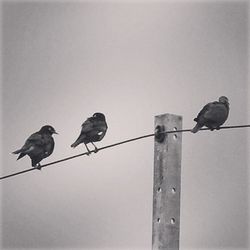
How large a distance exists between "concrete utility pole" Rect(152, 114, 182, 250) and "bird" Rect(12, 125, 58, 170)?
433cm

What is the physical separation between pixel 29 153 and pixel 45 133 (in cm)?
70

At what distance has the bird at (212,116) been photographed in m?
9.69

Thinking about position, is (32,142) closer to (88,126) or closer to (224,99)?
(88,126)

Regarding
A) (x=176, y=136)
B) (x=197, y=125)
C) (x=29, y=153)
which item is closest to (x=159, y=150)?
(x=176, y=136)

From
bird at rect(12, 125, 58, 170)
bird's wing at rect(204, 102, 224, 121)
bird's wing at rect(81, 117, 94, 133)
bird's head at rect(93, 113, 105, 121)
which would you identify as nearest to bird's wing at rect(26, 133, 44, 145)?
bird at rect(12, 125, 58, 170)

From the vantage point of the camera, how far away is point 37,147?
11234 millimetres

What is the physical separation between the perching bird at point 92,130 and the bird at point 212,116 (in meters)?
2.38

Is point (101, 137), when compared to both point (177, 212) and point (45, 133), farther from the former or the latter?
point (177, 212)

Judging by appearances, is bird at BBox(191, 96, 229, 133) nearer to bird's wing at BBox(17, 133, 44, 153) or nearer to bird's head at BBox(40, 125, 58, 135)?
bird's wing at BBox(17, 133, 44, 153)

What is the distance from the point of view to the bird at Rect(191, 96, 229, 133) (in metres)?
9.69

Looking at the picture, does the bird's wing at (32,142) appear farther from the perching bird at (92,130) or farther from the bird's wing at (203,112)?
the bird's wing at (203,112)

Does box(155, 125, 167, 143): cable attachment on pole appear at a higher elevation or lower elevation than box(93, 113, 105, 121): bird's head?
lower

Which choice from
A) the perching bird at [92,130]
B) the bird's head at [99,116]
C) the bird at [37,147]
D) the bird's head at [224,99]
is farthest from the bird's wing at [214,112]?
the bird at [37,147]

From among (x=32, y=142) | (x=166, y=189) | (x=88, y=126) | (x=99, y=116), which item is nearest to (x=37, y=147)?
(x=32, y=142)
